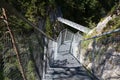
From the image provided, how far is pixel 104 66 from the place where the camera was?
7715 mm

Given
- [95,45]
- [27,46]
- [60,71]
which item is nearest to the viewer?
[27,46]

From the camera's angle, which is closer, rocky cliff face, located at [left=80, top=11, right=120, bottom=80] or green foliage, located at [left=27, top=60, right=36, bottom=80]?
green foliage, located at [left=27, top=60, right=36, bottom=80]

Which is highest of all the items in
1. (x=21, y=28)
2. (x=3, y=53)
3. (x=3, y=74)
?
(x=21, y=28)

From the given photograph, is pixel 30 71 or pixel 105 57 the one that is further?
pixel 105 57

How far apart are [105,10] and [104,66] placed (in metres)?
16.0

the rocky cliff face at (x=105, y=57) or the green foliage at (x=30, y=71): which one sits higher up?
the green foliage at (x=30, y=71)

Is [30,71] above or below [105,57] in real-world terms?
above

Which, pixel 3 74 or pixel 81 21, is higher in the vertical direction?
pixel 3 74

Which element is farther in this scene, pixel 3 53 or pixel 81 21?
pixel 81 21

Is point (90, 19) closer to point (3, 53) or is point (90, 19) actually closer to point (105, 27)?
point (105, 27)

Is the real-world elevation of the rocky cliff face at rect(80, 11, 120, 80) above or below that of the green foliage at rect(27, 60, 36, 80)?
below

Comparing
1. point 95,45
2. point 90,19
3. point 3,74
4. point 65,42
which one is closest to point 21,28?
point 3,74

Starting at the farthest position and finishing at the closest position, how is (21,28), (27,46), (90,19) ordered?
(90,19) < (27,46) < (21,28)

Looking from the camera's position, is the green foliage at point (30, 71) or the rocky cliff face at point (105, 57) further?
the rocky cliff face at point (105, 57)
